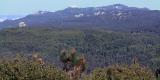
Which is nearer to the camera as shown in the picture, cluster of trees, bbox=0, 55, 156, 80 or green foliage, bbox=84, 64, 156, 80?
cluster of trees, bbox=0, 55, 156, 80

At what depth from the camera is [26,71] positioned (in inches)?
1387

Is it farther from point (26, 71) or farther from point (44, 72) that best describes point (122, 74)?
point (26, 71)

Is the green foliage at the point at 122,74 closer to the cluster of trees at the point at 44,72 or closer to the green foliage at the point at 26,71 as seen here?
the cluster of trees at the point at 44,72

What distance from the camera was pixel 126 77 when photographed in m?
38.2

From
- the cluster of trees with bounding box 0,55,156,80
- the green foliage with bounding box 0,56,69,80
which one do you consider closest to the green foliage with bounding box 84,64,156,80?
the cluster of trees with bounding box 0,55,156,80

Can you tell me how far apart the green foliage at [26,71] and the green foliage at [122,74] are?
120 inches

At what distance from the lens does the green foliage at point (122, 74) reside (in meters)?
37.8

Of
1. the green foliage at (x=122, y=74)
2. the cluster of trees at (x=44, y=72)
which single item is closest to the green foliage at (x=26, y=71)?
the cluster of trees at (x=44, y=72)

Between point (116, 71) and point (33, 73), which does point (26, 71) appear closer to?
point (33, 73)

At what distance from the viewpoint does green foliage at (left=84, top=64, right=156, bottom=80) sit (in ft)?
124

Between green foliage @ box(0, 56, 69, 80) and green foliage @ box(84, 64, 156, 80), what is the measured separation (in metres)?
3.05

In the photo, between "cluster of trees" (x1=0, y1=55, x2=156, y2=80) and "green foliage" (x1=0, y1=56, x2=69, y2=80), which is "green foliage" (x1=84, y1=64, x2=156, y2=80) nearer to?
"cluster of trees" (x1=0, y1=55, x2=156, y2=80)

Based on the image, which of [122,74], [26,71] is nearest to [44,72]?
[26,71]

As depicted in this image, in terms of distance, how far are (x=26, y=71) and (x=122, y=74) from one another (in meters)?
7.46
